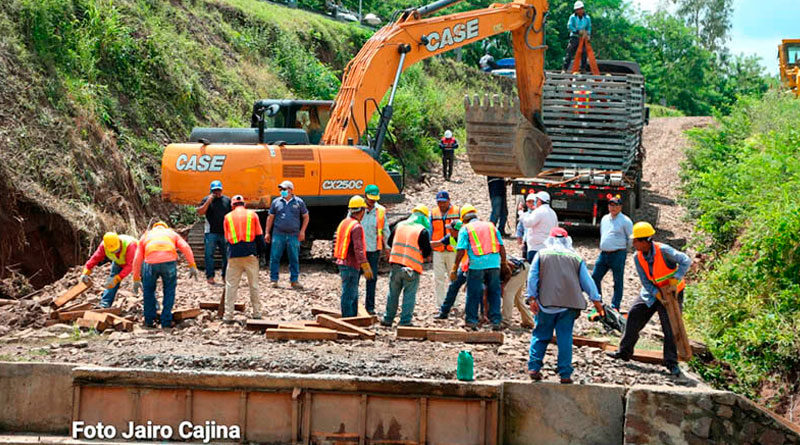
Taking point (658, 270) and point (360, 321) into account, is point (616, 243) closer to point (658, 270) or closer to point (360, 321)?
point (658, 270)

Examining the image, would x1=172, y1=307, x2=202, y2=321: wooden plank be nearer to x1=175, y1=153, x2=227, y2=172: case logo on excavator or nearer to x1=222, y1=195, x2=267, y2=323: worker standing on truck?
x1=222, y1=195, x2=267, y2=323: worker standing on truck

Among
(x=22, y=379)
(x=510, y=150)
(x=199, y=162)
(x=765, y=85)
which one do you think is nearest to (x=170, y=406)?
(x=22, y=379)

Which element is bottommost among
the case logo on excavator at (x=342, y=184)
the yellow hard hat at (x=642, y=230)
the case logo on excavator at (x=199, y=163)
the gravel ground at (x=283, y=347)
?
the gravel ground at (x=283, y=347)

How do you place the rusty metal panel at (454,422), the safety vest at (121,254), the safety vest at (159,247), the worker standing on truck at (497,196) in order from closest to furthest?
the rusty metal panel at (454,422), the safety vest at (159,247), the safety vest at (121,254), the worker standing on truck at (497,196)

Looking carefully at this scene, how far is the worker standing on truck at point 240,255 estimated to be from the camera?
12242mm

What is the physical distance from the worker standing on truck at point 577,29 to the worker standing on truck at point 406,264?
842cm

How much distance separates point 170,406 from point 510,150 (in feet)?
30.1

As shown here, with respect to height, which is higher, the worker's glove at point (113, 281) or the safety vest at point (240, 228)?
the safety vest at point (240, 228)

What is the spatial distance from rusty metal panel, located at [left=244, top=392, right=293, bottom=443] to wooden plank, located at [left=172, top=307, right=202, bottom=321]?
2.78 m

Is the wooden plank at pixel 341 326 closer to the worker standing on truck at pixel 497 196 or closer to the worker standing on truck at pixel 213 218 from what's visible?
the worker standing on truck at pixel 213 218

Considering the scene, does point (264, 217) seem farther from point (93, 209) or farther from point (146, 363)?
point (146, 363)

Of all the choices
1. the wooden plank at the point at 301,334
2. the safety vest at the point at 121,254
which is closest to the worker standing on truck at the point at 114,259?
the safety vest at the point at 121,254

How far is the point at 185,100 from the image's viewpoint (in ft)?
71.8

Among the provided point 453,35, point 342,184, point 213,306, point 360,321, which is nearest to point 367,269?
point 360,321
